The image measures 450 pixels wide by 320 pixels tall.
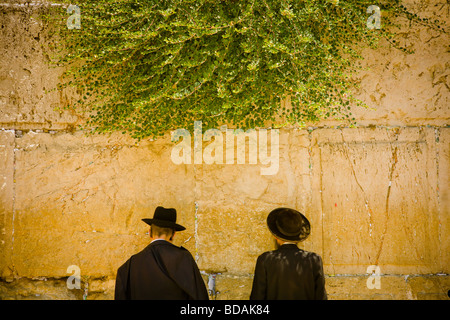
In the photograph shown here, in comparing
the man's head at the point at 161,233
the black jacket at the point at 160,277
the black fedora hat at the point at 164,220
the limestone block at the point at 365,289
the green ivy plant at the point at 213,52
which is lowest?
the limestone block at the point at 365,289

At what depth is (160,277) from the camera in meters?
2.88

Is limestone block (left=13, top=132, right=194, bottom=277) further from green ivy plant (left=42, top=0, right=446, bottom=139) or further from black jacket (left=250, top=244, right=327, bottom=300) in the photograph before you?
black jacket (left=250, top=244, right=327, bottom=300)

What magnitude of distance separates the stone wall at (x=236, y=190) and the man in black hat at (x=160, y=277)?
0.98 meters

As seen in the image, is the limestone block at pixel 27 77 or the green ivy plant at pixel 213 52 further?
the limestone block at pixel 27 77

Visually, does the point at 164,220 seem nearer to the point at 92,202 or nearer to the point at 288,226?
the point at 288,226

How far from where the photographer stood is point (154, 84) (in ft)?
9.84

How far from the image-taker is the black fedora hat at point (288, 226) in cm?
299

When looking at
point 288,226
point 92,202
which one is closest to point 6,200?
point 92,202

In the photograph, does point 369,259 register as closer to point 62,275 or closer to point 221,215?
point 221,215

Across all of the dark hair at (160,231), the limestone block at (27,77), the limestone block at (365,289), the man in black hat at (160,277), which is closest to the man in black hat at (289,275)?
the man in black hat at (160,277)

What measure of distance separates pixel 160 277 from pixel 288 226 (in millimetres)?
Result: 1260

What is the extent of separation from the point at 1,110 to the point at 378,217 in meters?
4.76

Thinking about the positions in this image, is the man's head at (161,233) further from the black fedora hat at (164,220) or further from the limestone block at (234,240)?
the limestone block at (234,240)
